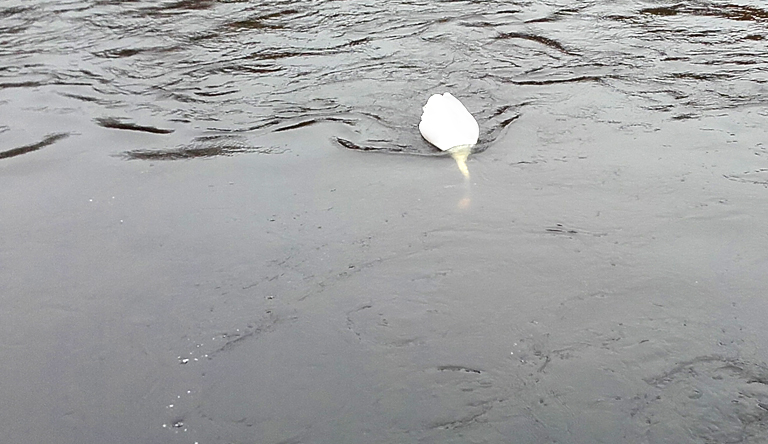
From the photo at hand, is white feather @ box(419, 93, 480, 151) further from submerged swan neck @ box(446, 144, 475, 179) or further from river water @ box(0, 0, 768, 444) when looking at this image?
river water @ box(0, 0, 768, 444)

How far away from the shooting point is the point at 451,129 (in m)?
6.21

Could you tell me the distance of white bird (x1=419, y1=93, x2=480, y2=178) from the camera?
6219 mm

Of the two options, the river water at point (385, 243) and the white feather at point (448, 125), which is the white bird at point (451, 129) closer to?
the white feather at point (448, 125)

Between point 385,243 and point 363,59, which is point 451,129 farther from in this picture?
point 363,59

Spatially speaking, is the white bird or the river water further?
the white bird

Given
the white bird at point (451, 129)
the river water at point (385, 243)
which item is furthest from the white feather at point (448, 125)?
the river water at point (385, 243)

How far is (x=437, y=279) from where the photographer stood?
16.0ft

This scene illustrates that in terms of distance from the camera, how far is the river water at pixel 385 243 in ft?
13.1

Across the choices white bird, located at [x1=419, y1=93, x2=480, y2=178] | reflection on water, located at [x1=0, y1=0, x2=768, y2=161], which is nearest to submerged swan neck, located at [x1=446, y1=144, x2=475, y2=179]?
white bird, located at [x1=419, y1=93, x2=480, y2=178]

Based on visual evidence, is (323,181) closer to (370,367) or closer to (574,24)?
(370,367)

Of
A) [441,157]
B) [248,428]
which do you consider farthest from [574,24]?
[248,428]

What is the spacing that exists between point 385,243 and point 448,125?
58.1 inches

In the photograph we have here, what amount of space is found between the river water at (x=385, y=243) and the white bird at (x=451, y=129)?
131 millimetres

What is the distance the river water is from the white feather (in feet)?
0.49
